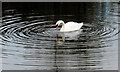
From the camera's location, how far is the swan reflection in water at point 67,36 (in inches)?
350

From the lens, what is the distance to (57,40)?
8883 millimetres

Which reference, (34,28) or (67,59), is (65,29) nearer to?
(34,28)

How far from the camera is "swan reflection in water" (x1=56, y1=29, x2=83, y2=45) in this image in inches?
350

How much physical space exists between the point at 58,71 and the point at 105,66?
91cm

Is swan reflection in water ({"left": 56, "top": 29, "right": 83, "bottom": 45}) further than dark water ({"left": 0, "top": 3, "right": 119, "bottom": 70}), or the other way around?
swan reflection in water ({"left": 56, "top": 29, "right": 83, "bottom": 45})

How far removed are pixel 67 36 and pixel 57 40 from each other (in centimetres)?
57

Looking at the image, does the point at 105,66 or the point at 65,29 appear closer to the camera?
the point at 105,66

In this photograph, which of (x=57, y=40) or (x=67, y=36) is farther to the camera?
(x=67, y=36)

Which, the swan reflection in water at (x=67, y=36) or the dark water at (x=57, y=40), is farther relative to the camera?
the swan reflection in water at (x=67, y=36)

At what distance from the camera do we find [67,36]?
9.39m

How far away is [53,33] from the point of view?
9.54m

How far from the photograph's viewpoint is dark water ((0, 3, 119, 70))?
7.27 metres

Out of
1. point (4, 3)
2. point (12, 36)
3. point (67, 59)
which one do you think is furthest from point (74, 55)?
point (4, 3)

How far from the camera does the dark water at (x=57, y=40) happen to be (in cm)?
727
